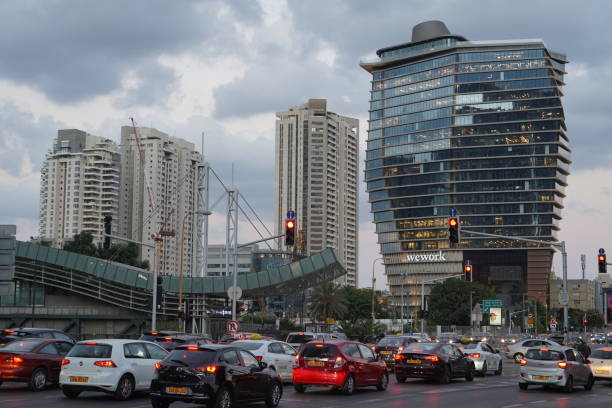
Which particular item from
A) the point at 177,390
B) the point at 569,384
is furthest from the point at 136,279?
the point at 177,390

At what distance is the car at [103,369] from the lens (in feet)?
66.5

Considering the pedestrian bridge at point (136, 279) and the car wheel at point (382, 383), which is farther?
the pedestrian bridge at point (136, 279)

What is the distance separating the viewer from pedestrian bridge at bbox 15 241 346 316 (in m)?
69.4

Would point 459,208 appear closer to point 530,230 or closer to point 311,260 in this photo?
point 530,230

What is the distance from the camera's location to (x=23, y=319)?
7306 centimetres

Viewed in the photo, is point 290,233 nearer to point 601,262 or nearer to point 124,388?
point 124,388

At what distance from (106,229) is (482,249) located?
160 meters

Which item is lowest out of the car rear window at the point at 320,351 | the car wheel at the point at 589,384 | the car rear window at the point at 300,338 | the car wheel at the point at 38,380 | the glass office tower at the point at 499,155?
the car wheel at the point at 589,384

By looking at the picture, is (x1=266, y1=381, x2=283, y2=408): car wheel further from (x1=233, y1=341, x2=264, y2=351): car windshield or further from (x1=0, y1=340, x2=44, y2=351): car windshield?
(x1=0, y1=340, x2=44, y2=351): car windshield

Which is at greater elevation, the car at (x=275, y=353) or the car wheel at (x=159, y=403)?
the car at (x=275, y=353)

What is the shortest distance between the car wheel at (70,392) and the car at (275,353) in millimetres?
5428

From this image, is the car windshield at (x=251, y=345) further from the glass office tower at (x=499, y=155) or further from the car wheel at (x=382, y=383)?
the glass office tower at (x=499, y=155)

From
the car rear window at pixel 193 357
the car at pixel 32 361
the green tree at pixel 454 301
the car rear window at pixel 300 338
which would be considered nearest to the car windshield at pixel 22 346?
the car at pixel 32 361

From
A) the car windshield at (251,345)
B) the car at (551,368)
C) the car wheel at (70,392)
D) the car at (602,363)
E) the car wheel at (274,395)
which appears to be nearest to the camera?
the car wheel at (274,395)
